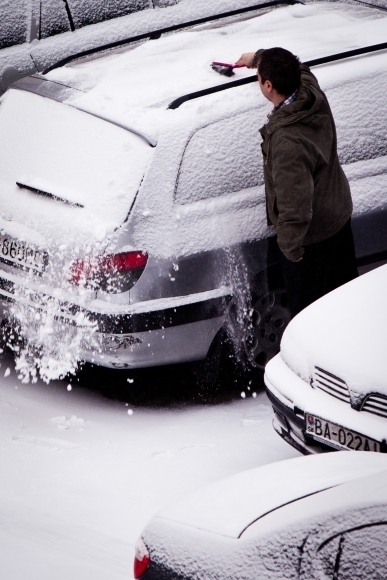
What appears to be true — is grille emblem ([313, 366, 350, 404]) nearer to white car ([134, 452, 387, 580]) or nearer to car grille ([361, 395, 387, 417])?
car grille ([361, 395, 387, 417])

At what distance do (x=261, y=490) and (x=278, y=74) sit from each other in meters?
2.42

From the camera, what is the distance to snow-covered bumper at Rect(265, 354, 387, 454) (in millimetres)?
3654

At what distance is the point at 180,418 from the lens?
16.2 ft

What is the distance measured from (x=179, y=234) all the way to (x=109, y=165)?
536 mm

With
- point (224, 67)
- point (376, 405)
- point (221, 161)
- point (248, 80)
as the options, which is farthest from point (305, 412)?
point (224, 67)

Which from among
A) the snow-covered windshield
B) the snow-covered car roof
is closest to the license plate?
the snow-covered windshield

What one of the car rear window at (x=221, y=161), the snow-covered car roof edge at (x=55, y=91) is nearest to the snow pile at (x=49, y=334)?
the car rear window at (x=221, y=161)

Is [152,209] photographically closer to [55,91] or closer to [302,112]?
[302,112]

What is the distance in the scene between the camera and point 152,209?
458 centimetres

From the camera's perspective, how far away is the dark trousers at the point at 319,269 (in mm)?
4801

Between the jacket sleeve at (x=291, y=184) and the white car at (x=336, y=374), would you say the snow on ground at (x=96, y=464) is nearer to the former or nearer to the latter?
the white car at (x=336, y=374)

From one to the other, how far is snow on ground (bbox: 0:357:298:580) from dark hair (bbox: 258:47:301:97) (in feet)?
6.04

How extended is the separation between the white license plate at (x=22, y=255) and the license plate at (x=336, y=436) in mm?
1715

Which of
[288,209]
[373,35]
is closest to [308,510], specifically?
[288,209]
